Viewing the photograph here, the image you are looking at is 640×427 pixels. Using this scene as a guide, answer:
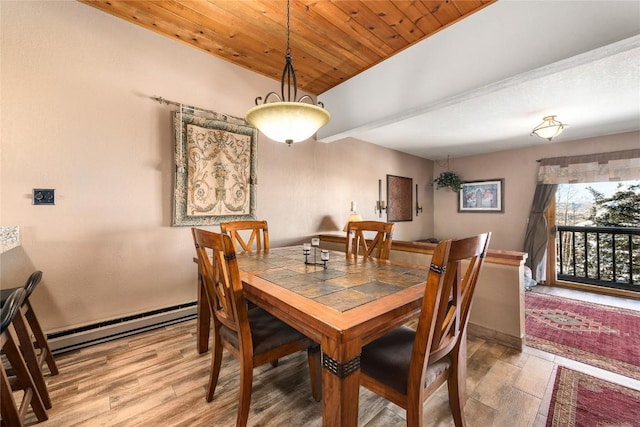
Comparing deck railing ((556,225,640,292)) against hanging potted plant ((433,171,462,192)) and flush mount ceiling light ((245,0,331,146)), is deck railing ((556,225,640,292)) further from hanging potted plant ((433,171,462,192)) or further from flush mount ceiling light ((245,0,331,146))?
flush mount ceiling light ((245,0,331,146))

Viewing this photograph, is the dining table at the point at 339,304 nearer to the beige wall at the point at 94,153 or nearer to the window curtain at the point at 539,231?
the beige wall at the point at 94,153

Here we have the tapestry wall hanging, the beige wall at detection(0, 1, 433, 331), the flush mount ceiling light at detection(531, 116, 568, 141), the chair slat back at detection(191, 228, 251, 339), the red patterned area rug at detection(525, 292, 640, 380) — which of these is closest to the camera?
the chair slat back at detection(191, 228, 251, 339)

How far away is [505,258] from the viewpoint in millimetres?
2090

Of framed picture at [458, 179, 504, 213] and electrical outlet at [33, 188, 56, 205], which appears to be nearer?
electrical outlet at [33, 188, 56, 205]

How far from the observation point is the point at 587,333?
239 cm

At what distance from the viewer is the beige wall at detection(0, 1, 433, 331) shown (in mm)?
1854

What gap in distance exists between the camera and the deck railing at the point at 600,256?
3666 mm

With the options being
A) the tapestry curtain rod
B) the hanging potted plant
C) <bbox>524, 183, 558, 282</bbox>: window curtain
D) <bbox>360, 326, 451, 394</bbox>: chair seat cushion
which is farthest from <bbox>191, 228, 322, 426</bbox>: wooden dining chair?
the hanging potted plant

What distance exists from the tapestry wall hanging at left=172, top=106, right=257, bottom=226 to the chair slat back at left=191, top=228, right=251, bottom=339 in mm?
1356

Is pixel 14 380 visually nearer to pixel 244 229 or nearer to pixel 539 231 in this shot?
pixel 244 229

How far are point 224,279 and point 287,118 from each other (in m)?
0.97

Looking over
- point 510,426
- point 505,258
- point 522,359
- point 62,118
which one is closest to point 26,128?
point 62,118

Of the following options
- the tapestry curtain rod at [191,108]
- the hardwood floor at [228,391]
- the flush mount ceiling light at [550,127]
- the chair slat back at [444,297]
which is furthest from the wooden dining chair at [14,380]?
the flush mount ceiling light at [550,127]

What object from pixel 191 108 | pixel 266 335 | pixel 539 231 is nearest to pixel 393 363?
pixel 266 335
